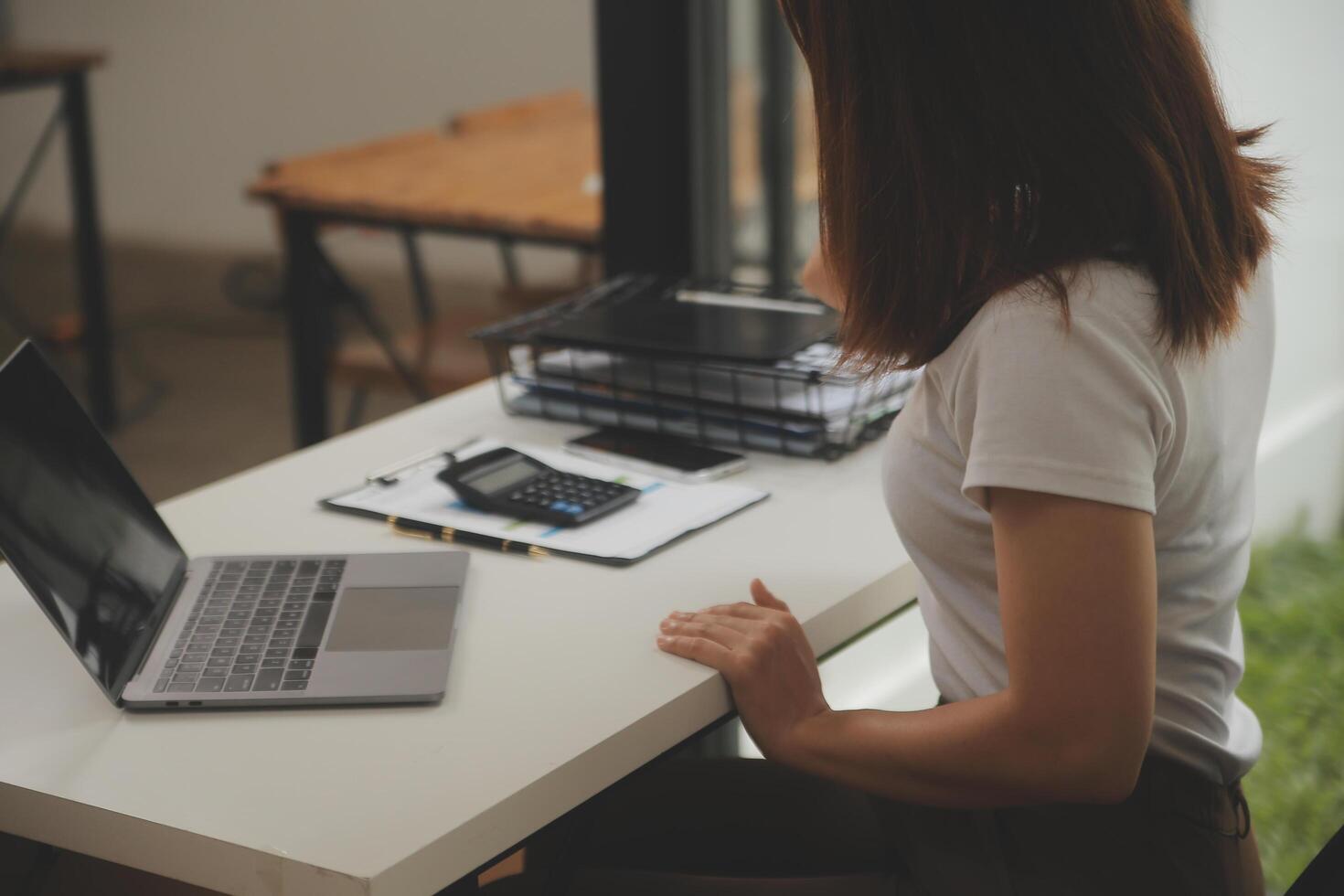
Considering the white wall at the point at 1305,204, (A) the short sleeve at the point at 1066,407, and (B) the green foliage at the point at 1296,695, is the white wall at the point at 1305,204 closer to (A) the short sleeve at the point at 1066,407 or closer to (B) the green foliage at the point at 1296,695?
(B) the green foliage at the point at 1296,695

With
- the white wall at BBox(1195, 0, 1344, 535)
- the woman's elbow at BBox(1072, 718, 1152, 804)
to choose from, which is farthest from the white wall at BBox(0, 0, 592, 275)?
the woman's elbow at BBox(1072, 718, 1152, 804)

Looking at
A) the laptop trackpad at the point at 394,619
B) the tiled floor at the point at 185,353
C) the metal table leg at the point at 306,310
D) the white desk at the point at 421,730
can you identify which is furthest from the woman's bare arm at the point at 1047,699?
the metal table leg at the point at 306,310

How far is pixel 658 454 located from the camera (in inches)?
54.7

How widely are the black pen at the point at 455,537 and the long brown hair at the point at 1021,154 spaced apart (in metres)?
0.40

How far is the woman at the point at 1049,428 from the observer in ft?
2.67

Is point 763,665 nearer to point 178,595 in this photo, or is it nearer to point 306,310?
point 178,595

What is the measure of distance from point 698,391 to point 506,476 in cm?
24

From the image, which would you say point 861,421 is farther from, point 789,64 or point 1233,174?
point 789,64

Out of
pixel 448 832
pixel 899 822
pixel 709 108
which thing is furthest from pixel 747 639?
pixel 709 108

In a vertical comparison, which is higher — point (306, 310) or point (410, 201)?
point (410, 201)

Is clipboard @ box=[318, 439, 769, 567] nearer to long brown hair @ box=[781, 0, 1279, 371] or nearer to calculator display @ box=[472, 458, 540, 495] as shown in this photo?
calculator display @ box=[472, 458, 540, 495]

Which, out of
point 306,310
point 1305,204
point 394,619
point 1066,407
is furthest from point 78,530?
point 306,310

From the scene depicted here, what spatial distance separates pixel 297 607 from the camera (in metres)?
1.06

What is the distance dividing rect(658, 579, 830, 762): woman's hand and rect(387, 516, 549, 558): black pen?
0.20 metres
